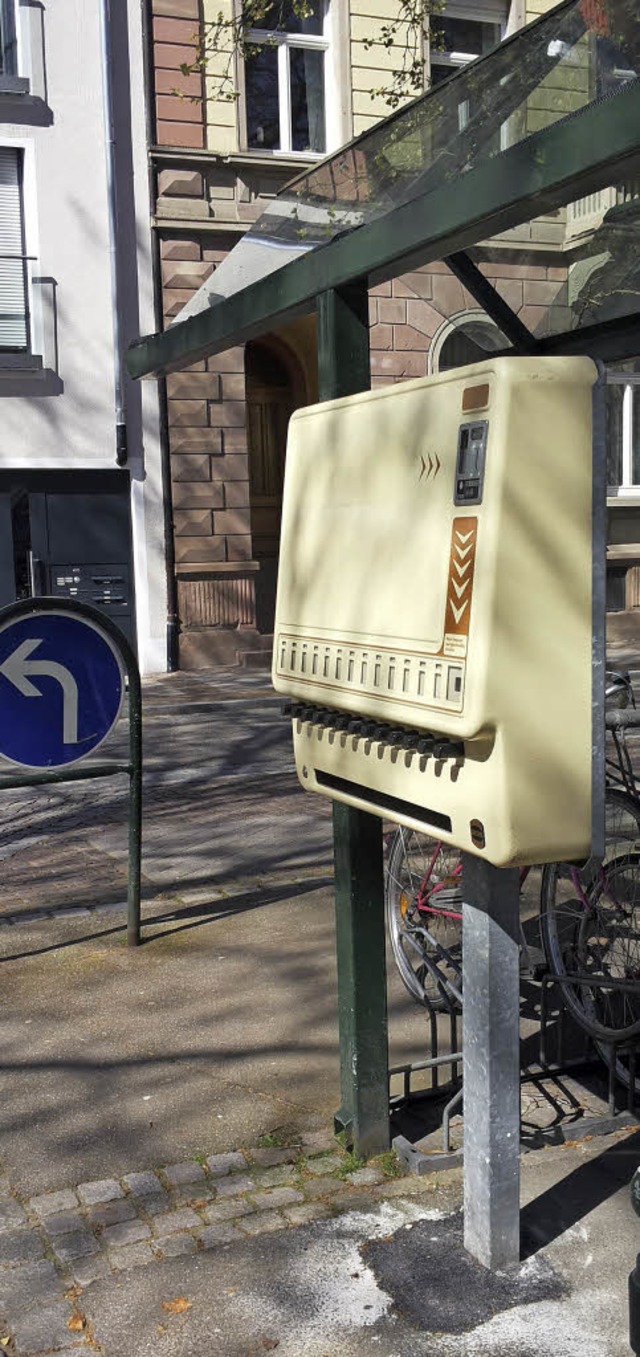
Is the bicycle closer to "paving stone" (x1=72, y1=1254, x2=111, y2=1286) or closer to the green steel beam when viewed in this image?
"paving stone" (x1=72, y1=1254, x2=111, y2=1286)

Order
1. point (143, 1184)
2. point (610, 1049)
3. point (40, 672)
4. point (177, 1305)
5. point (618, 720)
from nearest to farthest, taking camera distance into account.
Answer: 1. point (177, 1305)
2. point (143, 1184)
3. point (618, 720)
4. point (610, 1049)
5. point (40, 672)

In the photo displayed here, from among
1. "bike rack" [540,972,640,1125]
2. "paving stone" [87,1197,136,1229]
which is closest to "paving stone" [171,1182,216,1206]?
"paving stone" [87,1197,136,1229]

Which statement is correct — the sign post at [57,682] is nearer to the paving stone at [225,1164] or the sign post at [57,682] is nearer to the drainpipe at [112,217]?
the paving stone at [225,1164]

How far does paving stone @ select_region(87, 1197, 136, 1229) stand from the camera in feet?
11.2

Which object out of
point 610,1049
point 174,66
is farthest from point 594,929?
point 174,66

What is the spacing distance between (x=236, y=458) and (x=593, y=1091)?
1351 centimetres

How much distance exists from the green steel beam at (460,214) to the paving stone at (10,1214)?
231 cm

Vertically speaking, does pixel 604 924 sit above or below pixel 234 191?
below

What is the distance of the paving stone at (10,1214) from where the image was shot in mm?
3412

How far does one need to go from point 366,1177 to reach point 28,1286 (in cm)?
89

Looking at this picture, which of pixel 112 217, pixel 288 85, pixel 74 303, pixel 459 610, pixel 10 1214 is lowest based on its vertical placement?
pixel 10 1214

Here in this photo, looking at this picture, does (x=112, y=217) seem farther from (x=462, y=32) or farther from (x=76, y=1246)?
(x=76, y=1246)

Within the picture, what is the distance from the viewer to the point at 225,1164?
3.70 metres

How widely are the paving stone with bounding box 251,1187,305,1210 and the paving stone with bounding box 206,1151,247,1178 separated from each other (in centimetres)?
16
